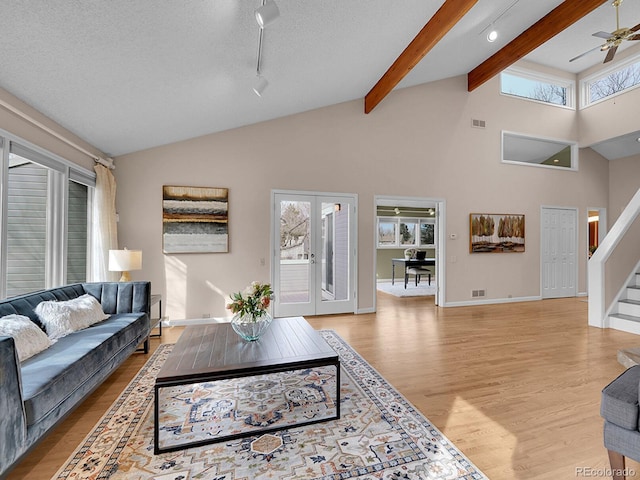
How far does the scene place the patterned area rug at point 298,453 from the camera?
5.44ft

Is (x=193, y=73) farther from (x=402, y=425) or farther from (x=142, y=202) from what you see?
(x=402, y=425)

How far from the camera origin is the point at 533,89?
6660mm

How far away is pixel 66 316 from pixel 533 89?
29.3ft

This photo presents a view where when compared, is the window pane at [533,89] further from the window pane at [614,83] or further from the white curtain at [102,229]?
the white curtain at [102,229]

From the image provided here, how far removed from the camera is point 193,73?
2.99 m

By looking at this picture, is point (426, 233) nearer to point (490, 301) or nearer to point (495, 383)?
point (490, 301)

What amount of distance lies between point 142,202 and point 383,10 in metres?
3.98

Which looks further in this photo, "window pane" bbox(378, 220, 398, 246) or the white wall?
"window pane" bbox(378, 220, 398, 246)

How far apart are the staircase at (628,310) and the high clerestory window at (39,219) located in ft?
24.1

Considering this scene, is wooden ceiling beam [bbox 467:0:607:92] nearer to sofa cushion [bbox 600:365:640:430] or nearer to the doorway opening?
the doorway opening

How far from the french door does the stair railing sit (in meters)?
3.70

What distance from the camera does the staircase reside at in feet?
14.1

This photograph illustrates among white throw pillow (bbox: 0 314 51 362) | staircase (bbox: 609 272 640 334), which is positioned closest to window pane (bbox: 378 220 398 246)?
staircase (bbox: 609 272 640 334)

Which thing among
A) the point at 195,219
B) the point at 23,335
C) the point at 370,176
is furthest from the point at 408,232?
the point at 23,335
